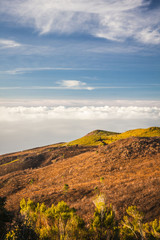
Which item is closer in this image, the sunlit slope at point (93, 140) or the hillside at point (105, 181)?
the hillside at point (105, 181)

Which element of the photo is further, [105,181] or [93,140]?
[93,140]

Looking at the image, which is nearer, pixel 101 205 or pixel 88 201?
pixel 101 205

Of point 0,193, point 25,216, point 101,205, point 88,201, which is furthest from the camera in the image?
point 0,193

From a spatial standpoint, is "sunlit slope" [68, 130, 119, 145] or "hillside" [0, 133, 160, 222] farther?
"sunlit slope" [68, 130, 119, 145]

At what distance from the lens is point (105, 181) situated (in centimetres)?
3491

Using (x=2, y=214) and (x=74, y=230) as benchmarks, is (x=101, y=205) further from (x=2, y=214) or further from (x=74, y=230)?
(x=2, y=214)

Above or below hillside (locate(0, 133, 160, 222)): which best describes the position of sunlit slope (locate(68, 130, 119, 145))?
above

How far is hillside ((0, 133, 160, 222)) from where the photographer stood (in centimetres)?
2453

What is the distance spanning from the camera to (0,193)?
41125 millimetres

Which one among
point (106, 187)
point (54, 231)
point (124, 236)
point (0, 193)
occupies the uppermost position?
point (54, 231)

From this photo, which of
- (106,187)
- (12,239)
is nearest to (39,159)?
(106,187)

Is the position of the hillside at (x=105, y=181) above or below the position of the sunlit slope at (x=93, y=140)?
below

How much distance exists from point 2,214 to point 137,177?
27.3 m

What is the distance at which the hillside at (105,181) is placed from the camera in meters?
24.5
